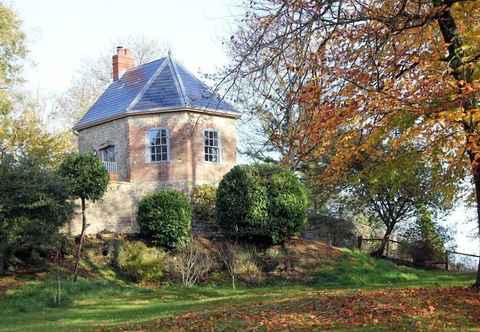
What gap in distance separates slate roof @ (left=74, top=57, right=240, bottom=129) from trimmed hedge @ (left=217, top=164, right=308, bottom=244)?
16.9ft

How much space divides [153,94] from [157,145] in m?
2.32

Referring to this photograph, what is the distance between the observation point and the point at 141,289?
17.0 meters

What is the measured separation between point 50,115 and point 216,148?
1253 centimetres

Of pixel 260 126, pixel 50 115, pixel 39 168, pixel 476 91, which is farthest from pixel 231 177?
pixel 50 115

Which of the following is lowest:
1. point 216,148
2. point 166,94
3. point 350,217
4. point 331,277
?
point 331,277

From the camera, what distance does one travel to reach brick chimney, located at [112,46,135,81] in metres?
30.4

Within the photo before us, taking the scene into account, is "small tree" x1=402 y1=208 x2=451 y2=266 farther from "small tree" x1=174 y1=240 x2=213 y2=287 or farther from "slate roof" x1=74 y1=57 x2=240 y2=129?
"small tree" x1=174 y1=240 x2=213 y2=287

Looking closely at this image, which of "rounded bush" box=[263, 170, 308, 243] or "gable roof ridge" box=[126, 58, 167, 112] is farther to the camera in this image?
"gable roof ridge" box=[126, 58, 167, 112]

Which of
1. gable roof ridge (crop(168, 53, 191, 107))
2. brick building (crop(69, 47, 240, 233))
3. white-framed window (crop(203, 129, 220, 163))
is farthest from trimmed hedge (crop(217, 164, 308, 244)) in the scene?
gable roof ridge (crop(168, 53, 191, 107))

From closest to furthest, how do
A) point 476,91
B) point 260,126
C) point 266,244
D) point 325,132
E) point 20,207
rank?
point 476,91 < point 325,132 < point 20,207 < point 266,244 < point 260,126

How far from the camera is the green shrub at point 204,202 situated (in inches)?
935

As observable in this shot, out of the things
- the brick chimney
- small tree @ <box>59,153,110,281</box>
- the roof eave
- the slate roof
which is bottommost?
small tree @ <box>59,153,110,281</box>

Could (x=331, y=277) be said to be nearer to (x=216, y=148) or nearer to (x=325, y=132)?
(x=216, y=148)

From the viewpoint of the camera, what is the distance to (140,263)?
18.5 m
